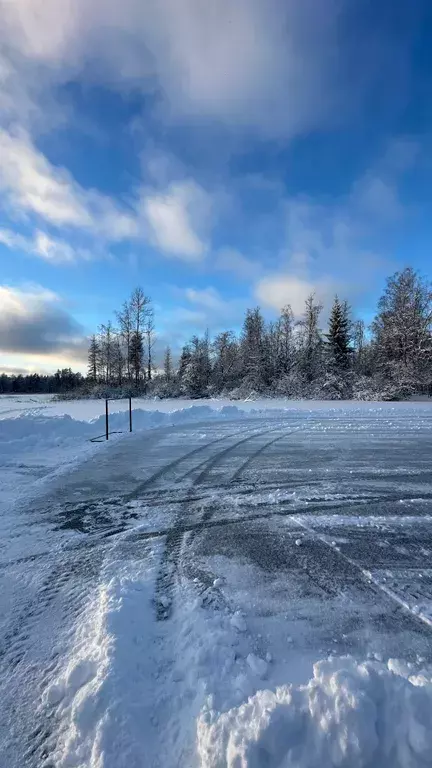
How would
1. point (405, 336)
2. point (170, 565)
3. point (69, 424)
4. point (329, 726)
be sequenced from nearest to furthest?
point (329, 726), point (170, 565), point (69, 424), point (405, 336)

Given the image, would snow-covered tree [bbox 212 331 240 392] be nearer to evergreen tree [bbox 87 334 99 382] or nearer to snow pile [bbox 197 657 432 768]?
evergreen tree [bbox 87 334 99 382]

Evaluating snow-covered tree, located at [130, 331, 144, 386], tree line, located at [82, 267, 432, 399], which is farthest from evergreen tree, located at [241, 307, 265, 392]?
snow-covered tree, located at [130, 331, 144, 386]

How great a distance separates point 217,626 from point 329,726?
1.04 m

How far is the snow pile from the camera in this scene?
5.21 ft

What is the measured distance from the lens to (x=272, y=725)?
1.70 meters

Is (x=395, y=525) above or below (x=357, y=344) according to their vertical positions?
below

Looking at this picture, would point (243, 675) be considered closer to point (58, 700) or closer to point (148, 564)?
point (58, 700)

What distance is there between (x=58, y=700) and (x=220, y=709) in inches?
36.9

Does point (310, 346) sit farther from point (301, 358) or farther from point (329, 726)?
point (329, 726)

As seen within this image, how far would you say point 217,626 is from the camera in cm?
258

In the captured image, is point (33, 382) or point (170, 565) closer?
point (170, 565)

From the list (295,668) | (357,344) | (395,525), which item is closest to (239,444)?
(395,525)

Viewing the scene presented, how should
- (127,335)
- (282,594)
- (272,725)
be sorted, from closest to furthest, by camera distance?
(272,725) < (282,594) < (127,335)

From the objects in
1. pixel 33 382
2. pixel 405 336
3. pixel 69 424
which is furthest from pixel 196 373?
pixel 33 382
